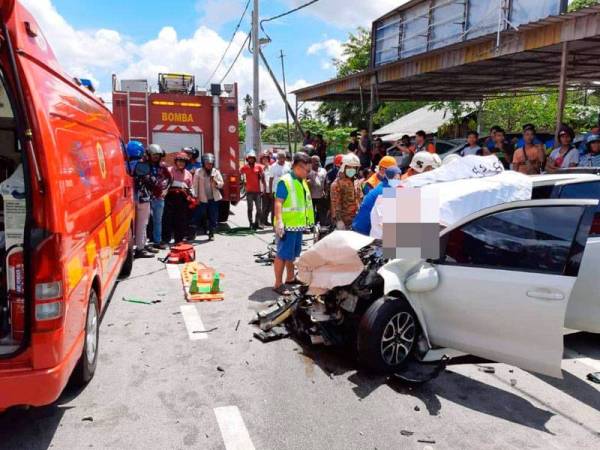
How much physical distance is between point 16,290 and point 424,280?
2.85 metres

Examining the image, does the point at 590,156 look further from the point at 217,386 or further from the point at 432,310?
the point at 217,386

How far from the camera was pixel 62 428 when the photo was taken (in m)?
3.24

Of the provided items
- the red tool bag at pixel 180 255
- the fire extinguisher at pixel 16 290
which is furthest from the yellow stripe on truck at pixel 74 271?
the red tool bag at pixel 180 255

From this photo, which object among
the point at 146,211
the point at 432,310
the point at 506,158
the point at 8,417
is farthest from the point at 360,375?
the point at 506,158

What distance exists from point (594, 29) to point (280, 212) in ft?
17.6

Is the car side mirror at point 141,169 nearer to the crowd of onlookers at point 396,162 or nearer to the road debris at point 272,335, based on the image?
the crowd of onlookers at point 396,162

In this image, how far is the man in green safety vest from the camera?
608 cm

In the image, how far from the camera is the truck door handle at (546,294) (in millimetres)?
3418

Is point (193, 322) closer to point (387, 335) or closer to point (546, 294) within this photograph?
point (387, 335)

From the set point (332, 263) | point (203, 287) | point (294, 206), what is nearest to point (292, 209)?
point (294, 206)

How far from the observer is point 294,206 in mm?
6125

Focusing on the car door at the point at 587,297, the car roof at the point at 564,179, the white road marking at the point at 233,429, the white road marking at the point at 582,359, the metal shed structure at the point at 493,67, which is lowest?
the white road marking at the point at 233,429

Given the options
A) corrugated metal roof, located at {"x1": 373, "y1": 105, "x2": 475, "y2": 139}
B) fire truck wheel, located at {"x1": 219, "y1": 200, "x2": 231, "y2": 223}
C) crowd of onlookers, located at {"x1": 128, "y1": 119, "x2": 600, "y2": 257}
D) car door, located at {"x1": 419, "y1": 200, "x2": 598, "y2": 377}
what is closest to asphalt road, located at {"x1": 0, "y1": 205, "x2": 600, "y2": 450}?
car door, located at {"x1": 419, "y1": 200, "x2": 598, "y2": 377}

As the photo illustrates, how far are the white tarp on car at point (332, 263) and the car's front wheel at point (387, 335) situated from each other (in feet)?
1.28
